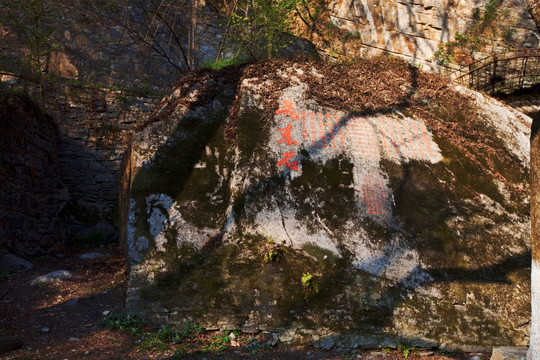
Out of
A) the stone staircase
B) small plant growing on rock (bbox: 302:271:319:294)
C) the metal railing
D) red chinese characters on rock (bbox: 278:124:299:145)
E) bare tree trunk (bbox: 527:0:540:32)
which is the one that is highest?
the metal railing

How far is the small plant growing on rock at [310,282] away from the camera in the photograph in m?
4.26

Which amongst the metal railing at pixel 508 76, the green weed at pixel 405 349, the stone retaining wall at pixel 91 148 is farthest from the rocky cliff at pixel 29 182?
the metal railing at pixel 508 76

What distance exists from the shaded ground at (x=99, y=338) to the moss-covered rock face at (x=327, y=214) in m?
0.16

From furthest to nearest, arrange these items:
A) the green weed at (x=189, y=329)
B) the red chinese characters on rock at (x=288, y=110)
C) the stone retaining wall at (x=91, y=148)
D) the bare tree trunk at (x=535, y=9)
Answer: the stone retaining wall at (x=91, y=148)
the red chinese characters on rock at (x=288, y=110)
the green weed at (x=189, y=329)
the bare tree trunk at (x=535, y=9)

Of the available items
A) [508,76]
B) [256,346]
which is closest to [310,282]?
[256,346]

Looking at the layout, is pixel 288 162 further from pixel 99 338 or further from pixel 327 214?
pixel 99 338

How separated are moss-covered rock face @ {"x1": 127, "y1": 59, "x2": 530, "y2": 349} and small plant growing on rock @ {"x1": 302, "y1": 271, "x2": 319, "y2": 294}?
0.04ft

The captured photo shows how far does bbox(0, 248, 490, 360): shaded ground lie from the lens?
3566 mm

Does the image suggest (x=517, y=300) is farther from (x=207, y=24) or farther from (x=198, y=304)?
(x=207, y=24)

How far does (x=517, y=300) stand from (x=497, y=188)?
1937 mm

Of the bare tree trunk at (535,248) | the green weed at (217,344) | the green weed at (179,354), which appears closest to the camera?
the bare tree trunk at (535,248)

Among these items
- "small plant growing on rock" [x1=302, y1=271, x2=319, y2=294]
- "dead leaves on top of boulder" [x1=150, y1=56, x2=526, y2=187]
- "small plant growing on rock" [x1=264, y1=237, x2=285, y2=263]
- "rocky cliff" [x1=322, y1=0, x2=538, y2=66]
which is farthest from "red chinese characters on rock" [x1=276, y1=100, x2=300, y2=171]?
"rocky cliff" [x1=322, y1=0, x2=538, y2=66]

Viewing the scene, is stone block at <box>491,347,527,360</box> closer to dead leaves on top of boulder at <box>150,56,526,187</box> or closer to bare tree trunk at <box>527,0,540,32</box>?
bare tree trunk at <box>527,0,540,32</box>

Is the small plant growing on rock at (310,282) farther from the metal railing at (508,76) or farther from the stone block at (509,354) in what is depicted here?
the metal railing at (508,76)
